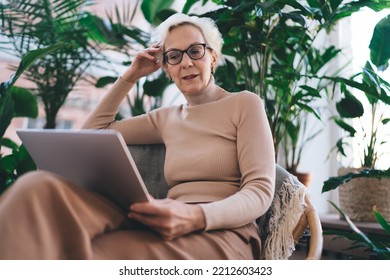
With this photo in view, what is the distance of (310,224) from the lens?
3.70 ft

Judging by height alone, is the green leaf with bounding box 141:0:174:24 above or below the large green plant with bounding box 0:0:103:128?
above

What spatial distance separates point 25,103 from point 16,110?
2.2 inches

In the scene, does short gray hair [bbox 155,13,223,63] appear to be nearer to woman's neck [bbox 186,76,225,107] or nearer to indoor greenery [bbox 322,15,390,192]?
woman's neck [bbox 186,76,225,107]

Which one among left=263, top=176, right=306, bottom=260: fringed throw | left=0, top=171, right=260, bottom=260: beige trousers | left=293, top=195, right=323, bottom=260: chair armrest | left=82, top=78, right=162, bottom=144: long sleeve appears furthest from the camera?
left=82, top=78, right=162, bottom=144: long sleeve

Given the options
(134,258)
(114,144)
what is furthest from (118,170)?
(134,258)

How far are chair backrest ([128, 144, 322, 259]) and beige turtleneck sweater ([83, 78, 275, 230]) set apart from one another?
5 centimetres

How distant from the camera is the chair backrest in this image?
111cm

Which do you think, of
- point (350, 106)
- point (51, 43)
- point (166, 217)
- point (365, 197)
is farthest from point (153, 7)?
point (166, 217)

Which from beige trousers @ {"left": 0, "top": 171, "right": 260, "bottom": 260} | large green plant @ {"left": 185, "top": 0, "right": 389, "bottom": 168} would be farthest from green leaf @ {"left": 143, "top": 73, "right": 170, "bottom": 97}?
beige trousers @ {"left": 0, "top": 171, "right": 260, "bottom": 260}

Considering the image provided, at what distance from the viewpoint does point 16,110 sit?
1.94 m

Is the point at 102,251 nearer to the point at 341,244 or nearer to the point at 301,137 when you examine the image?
the point at 341,244

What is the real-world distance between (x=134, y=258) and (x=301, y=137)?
1838mm

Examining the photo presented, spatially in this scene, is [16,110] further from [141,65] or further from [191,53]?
[191,53]

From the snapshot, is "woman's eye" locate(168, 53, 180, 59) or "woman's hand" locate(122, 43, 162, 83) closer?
"woman's eye" locate(168, 53, 180, 59)
